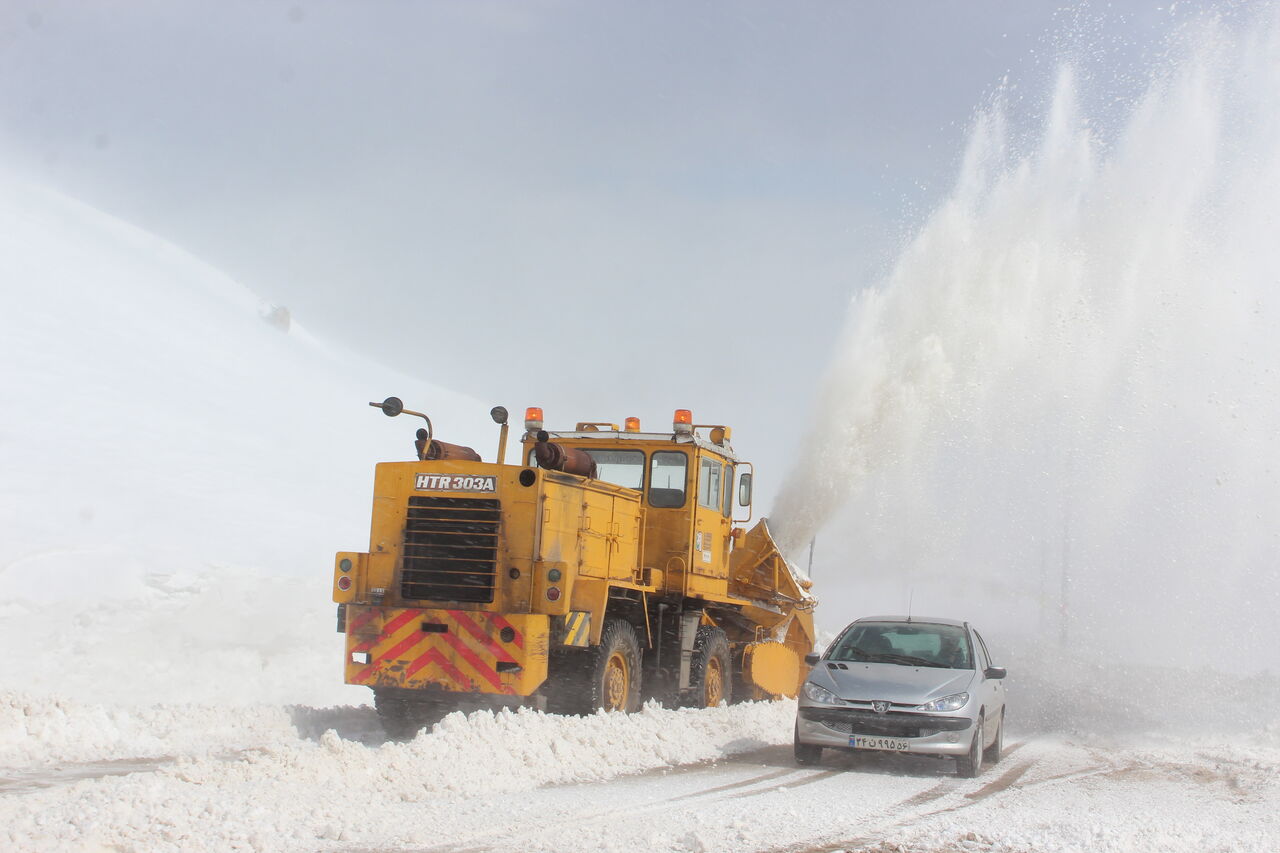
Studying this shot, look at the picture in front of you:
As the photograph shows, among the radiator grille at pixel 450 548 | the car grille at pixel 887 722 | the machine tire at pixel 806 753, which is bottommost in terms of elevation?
the machine tire at pixel 806 753

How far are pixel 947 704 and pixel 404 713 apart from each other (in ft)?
17.3

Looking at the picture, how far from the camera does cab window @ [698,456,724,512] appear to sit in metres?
14.7

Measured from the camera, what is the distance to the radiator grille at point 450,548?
11828 millimetres

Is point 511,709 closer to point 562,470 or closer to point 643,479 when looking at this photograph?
point 562,470

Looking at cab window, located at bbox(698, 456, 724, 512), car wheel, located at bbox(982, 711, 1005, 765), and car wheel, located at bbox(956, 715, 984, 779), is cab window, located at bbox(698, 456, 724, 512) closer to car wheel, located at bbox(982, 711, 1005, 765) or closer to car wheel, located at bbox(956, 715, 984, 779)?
car wheel, located at bbox(982, 711, 1005, 765)

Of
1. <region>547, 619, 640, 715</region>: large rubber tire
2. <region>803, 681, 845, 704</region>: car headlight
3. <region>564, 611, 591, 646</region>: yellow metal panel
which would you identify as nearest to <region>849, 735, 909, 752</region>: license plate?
<region>803, 681, 845, 704</region>: car headlight

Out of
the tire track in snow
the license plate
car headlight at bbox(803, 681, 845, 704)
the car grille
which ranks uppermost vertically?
car headlight at bbox(803, 681, 845, 704)

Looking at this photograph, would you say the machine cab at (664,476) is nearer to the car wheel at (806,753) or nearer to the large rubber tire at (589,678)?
the large rubber tire at (589,678)

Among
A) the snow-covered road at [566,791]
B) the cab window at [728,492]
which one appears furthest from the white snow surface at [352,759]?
the cab window at [728,492]

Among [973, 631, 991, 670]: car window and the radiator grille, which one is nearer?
the radiator grille

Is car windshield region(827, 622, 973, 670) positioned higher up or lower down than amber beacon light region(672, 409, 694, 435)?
lower down

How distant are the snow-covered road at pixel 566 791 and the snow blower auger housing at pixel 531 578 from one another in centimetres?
76

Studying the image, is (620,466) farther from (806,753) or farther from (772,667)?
(806,753)

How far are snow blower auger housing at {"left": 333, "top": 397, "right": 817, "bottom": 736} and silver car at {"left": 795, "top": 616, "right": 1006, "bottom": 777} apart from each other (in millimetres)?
2232
